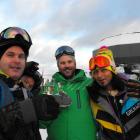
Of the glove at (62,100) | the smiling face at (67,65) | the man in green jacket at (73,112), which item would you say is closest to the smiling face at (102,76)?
the man in green jacket at (73,112)

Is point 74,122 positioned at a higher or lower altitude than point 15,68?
lower

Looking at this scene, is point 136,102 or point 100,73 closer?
point 136,102

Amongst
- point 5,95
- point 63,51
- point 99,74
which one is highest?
point 63,51

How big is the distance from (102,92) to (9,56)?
5.77ft

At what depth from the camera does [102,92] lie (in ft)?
12.7

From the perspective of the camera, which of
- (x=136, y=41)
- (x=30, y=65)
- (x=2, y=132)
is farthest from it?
(x=136, y=41)

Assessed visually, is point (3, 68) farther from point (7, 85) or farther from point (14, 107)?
point (14, 107)

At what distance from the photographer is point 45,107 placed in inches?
81.7

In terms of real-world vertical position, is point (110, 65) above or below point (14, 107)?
above

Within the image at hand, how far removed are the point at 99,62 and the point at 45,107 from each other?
80.9 inches

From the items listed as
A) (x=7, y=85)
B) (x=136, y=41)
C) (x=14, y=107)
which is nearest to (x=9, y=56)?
(x=7, y=85)

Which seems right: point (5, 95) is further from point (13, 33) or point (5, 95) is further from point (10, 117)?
point (13, 33)

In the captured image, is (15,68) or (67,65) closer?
(15,68)

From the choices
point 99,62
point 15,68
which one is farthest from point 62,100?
point 99,62
